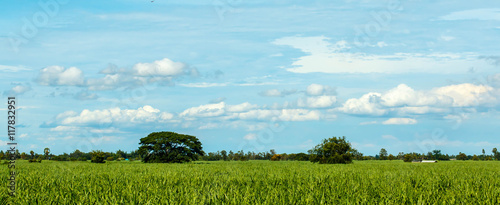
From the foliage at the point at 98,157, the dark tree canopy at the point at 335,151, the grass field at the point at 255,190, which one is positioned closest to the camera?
the grass field at the point at 255,190

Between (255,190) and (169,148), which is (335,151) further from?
(255,190)

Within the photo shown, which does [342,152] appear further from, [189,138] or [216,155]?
[216,155]

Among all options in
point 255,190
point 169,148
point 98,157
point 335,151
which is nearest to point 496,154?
point 335,151

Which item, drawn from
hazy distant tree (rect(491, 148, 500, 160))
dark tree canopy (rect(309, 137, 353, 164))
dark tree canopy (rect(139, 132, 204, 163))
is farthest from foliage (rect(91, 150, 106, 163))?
hazy distant tree (rect(491, 148, 500, 160))

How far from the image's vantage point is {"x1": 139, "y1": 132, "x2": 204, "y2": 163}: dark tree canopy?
190 feet

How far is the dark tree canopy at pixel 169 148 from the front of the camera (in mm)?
57881

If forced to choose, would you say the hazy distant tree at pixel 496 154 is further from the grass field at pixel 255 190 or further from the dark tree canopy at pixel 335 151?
the grass field at pixel 255 190

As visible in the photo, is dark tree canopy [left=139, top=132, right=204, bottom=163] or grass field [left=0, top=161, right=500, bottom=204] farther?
dark tree canopy [left=139, top=132, right=204, bottom=163]

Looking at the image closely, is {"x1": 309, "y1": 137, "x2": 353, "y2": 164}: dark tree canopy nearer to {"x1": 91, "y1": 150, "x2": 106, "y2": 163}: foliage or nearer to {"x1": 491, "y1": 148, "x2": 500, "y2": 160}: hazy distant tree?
{"x1": 91, "y1": 150, "x2": 106, "y2": 163}: foliage

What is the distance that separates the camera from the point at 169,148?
58.4 m

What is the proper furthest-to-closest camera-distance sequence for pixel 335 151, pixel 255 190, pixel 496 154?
pixel 496 154 < pixel 335 151 < pixel 255 190

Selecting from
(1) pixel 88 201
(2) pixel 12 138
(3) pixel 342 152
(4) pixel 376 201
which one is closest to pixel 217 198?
(1) pixel 88 201

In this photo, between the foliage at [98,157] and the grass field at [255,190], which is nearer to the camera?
→ the grass field at [255,190]

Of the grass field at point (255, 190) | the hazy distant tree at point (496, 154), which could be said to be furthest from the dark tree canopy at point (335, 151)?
the hazy distant tree at point (496, 154)
